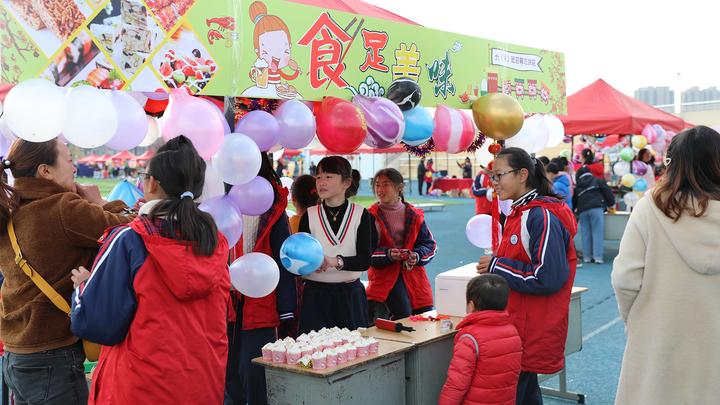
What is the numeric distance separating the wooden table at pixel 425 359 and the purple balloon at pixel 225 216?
102 centimetres

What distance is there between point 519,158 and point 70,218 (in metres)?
2.23

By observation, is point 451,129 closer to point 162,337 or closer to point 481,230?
point 481,230

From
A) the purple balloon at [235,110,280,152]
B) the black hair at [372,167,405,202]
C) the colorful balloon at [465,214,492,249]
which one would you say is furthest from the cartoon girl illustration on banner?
the colorful balloon at [465,214,492,249]

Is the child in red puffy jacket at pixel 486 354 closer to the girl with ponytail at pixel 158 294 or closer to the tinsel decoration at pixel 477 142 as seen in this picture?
the girl with ponytail at pixel 158 294

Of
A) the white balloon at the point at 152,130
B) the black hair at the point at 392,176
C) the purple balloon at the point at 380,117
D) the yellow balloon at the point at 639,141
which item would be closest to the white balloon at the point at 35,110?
the purple balloon at the point at 380,117

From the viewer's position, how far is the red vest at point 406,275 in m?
4.85

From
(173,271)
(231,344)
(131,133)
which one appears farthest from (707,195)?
(231,344)

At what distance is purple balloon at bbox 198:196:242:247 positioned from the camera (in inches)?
126

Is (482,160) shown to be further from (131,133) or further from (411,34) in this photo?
(131,133)

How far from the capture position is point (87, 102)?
278cm

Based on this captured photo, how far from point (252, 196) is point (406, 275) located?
1861 mm

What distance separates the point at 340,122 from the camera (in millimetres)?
3582

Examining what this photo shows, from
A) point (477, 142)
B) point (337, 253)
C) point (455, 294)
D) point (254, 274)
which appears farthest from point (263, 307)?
point (477, 142)

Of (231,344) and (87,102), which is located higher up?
(87,102)
